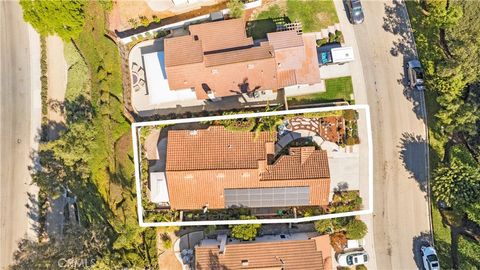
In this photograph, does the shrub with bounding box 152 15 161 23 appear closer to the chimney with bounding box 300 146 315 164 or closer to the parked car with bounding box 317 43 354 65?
the parked car with bounding box 317 43 354 65

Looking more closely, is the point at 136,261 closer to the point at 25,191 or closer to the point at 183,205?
the point at 183,205

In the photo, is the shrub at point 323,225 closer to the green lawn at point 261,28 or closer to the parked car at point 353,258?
the parked car at point 353,258

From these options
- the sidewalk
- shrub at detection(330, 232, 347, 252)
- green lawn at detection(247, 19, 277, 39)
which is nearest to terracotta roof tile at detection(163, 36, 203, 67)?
green lawn at detection(247, 19, 277, 39)

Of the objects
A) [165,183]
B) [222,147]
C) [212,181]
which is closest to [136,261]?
[165,183]

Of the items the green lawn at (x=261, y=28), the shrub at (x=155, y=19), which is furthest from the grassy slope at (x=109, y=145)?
the green lawn at (x=261, y=28)

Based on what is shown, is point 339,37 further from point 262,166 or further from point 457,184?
point 457,184

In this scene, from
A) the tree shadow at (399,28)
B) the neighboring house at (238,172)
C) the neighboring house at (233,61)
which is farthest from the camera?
the tree shadow at (399,28)
